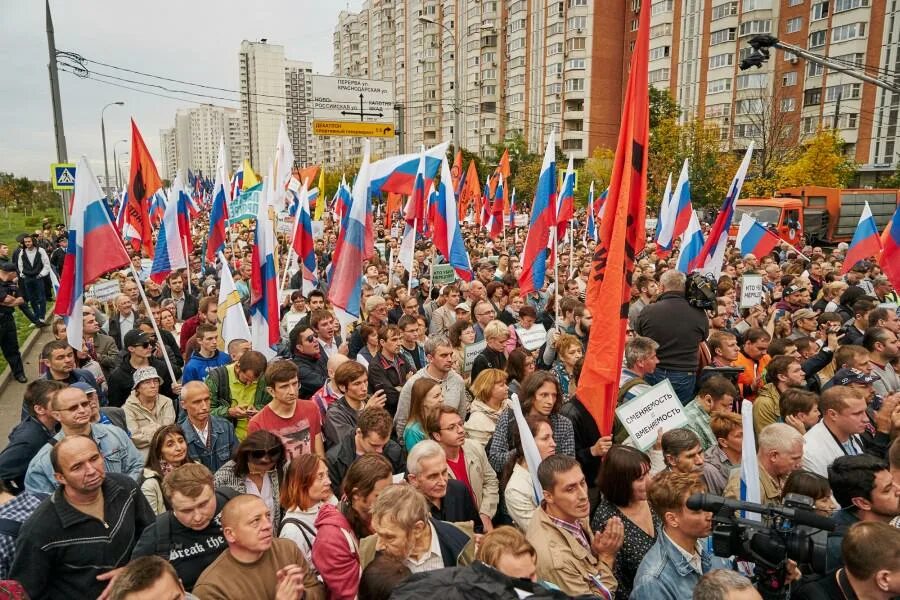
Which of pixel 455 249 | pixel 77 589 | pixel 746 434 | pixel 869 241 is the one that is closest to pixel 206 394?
Result: pixel 77 589

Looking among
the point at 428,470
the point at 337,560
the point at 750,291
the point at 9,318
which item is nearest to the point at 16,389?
the point at 9,318

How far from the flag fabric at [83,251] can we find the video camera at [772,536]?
550 centimetres

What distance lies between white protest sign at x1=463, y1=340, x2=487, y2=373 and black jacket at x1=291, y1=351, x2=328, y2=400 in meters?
1.56

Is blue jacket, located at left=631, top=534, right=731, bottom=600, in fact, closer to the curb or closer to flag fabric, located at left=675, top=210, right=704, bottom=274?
flag fabric, located at left=675, top=210, right=704, bottom=274

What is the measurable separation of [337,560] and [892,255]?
9.05 metres

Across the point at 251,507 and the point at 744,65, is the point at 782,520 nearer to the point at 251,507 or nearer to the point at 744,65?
the point at 251,507

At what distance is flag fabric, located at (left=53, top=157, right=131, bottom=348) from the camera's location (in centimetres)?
590

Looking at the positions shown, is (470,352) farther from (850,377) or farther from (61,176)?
(61,176)

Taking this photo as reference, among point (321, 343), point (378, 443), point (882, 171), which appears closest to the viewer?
point (378, 443)

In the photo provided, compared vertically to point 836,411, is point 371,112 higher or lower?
higher

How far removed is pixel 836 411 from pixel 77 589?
483 cm

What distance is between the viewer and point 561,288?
11.3 m

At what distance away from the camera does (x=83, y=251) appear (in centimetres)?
597

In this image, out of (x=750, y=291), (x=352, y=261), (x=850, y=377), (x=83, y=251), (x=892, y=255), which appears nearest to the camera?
(x=850, y=377)
